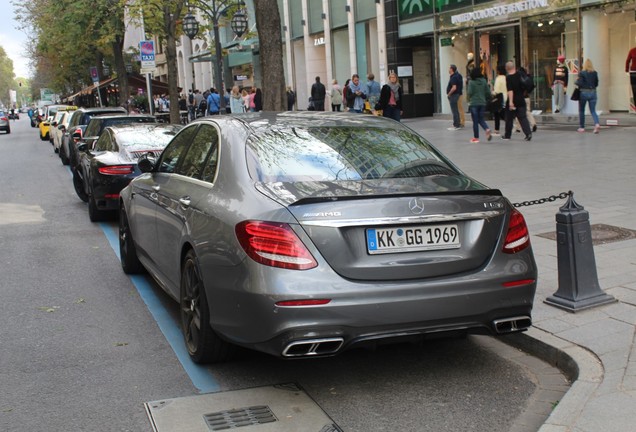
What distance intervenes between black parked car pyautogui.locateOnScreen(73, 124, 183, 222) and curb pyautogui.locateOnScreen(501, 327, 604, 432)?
7017 millimetres

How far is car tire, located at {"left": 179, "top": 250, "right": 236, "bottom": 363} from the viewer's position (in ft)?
16.0

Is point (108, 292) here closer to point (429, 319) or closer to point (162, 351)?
point (162, 351)

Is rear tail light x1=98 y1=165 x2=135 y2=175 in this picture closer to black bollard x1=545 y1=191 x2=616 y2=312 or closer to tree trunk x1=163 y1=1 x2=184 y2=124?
black bollard x1=545 y1=191 x2=616 y2=312

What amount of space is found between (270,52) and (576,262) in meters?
8.96

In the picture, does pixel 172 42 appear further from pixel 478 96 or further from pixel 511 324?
pixel 511 324

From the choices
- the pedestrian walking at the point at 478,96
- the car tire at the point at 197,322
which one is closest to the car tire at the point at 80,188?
the car tire at the point at 197,322

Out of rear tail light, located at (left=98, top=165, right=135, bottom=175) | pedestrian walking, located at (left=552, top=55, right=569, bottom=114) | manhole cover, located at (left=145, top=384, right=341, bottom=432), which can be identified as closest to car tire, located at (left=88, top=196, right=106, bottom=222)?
rear tail light, located at (left=98, top=165, right=135, bottom=175)

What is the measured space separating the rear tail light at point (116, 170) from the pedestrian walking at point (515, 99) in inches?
396

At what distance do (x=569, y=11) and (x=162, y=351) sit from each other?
20.1 metres

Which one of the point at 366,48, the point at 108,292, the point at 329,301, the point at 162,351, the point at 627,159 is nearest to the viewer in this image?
the point at 329,301

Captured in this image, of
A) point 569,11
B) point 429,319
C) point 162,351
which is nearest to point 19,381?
point 162,351

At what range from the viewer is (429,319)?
430cm

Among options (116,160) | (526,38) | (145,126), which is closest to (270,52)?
(145,126)

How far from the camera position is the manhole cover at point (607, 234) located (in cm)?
777
